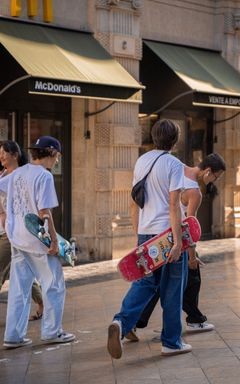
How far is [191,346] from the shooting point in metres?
6.93

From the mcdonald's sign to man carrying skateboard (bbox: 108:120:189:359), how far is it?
5.64 metres

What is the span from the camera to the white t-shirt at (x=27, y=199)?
6914 millimetres

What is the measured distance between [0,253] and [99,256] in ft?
14.9

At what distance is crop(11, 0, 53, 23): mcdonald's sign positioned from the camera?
11609 mm

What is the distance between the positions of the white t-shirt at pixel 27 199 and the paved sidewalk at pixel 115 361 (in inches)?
35.7

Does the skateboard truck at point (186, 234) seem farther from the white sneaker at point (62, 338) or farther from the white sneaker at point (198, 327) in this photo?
the white sneaker at point (62, 338)

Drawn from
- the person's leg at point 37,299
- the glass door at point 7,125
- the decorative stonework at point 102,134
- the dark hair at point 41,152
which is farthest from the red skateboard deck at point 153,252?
the decorative stonework at point 102,134

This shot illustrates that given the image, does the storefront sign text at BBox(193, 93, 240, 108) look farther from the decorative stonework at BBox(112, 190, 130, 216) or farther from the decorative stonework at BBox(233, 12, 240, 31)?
the decorative stonework at BBox(233, 12, 240, 31)

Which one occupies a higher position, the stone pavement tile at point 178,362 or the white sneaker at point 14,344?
the stone pavement tile at point 178,362

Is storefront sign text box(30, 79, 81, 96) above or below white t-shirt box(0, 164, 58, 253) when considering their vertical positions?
above

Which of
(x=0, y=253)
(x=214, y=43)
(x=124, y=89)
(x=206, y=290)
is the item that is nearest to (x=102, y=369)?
(x=0, y=253)

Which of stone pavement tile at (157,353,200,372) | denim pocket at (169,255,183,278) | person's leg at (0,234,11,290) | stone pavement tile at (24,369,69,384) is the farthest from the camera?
person's leg at (0,234,11,290)

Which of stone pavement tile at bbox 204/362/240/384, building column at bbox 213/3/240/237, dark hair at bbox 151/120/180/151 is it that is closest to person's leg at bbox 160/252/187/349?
stone pavement tile at bbox 204/362/240/384

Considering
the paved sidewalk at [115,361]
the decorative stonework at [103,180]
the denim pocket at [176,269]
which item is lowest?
the paved sidewalk at [115,361]
